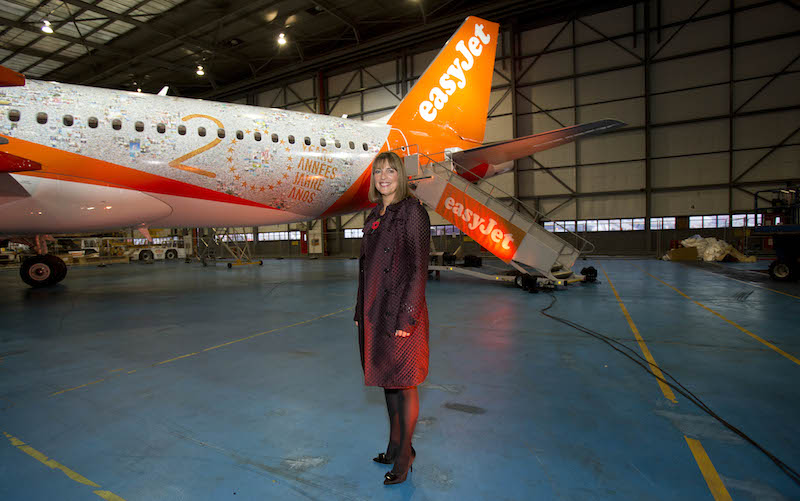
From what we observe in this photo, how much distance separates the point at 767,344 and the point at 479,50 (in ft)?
36.1

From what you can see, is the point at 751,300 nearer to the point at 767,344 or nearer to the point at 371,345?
the point at 767,344

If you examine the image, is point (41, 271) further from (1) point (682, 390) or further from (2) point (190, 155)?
(1) point (682, 390)

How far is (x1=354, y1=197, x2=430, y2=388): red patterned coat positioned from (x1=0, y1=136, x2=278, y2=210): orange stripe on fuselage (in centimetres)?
772

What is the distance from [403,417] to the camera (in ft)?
6.95

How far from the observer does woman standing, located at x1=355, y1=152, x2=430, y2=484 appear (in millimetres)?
2076

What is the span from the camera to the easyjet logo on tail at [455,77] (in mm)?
11625

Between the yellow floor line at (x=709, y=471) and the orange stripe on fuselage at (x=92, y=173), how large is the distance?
9.17 metres

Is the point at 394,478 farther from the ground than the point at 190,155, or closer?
closer

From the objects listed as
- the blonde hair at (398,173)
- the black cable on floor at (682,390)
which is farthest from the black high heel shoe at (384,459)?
the black cable on floor at (682,390)

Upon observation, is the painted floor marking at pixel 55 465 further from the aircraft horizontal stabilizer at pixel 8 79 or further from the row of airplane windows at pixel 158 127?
the row of airplane windows at pixel 158 127

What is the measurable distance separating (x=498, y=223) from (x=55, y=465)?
853cm

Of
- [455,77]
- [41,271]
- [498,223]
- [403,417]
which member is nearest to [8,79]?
[403,417]

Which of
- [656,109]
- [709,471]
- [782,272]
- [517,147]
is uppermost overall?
[656,109]

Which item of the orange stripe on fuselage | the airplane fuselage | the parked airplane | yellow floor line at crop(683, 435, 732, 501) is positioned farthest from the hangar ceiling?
yellow floor line at crop(683, 435, 732, 501)
